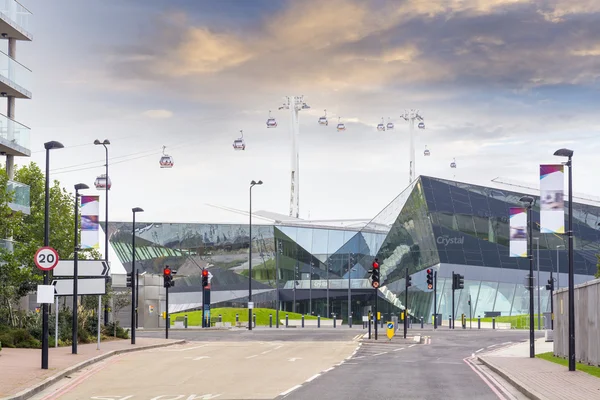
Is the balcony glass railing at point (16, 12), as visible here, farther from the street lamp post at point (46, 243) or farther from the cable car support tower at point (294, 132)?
Answer: the cable car support tower at point (294, 132)

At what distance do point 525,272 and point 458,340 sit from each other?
45.0m

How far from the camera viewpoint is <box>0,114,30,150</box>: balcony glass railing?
5456 centimetres

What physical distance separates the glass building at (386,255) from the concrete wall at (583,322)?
58442 millimetres

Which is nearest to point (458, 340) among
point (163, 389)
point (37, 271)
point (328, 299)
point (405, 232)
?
point (37, 271)

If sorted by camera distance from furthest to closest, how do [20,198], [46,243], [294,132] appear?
[294,132] → [20,198] → [46,243]

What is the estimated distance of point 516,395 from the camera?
23.4m

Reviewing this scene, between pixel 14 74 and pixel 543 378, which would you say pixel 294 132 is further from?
pixel 543 378

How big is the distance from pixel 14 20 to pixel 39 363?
98.4 ft

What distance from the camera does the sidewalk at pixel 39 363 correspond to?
2398 centimetres

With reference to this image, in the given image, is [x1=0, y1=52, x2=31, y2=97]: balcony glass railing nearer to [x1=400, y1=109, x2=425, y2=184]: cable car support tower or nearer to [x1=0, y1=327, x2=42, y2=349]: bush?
[x1=0, y1=327, x2=42, y2=349]: bush

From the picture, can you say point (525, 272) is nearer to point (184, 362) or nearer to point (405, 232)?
point (405, 232)

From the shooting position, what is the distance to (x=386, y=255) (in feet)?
341

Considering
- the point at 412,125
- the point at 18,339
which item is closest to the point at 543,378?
the point at 18,339

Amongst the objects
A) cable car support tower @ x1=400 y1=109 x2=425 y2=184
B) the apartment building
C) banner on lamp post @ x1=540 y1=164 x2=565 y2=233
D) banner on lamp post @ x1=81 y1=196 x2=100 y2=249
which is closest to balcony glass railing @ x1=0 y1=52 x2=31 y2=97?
the apartment building
